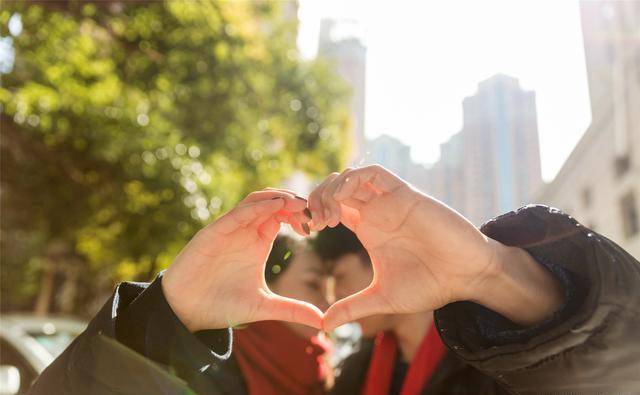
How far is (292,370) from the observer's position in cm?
216

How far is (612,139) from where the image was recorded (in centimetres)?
1397

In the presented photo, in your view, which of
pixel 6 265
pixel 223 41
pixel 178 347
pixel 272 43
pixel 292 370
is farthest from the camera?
pixel 6 265

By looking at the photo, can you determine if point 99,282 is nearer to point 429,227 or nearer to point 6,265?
point 6,265

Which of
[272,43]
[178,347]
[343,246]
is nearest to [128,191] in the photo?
[272,43]

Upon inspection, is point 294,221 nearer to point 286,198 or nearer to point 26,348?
point 286,198

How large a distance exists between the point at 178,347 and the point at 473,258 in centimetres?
65

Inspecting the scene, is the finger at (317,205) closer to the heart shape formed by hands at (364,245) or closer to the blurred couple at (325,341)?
the heart shape formed by hands at (364,245)

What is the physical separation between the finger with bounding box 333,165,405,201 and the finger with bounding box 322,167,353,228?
12 millimetres

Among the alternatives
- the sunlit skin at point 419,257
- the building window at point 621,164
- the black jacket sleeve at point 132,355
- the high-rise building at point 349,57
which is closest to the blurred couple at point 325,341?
the black jacket sleeve at point 132,355

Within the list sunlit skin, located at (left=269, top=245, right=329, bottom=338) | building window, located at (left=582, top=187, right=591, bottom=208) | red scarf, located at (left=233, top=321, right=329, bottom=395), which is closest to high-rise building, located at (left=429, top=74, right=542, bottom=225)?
sunlit skin, located at (left=269, top=245, right=329, bottom=338)

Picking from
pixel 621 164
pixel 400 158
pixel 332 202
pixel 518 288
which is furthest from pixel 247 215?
pixel 621 164

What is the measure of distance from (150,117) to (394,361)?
20.7ft

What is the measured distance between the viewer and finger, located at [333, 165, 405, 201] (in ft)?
3.50

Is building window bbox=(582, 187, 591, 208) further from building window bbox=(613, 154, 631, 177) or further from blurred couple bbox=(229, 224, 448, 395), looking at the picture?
blurred couple bbox=(229, 224, 448, 395)
